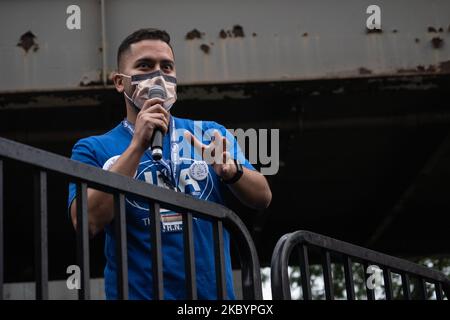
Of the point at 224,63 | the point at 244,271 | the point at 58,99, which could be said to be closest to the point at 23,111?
the point at 58,99

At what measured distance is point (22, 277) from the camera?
12.7m

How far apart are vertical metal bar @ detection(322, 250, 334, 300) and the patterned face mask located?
961 millimetres

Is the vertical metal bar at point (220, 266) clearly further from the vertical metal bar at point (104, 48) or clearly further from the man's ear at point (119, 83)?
the vertical metal bar at point (104, 48)

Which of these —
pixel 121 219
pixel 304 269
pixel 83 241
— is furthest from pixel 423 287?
pixel 83 241

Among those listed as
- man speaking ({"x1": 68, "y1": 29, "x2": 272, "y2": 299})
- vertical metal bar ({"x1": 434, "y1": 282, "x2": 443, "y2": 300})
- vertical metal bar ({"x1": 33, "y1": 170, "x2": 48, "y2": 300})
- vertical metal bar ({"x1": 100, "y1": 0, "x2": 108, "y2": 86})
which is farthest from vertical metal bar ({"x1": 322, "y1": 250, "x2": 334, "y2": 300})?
vertical metal bar ({"x1": 100, "y1": 0, "x2": 108, "y2": 86})

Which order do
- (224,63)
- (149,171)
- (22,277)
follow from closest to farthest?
(149,171)
(224,63)
(22,277)

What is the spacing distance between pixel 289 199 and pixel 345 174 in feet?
3.32

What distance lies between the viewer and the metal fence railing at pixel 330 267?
3340 millimetres

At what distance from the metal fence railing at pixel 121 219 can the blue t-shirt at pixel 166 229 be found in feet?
0.76

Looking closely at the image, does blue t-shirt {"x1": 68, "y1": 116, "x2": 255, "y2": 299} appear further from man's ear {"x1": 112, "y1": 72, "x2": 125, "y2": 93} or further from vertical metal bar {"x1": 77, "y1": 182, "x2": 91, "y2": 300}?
vertical metal bar {"x1": 77, "y1": 182, "x2": 91, "y2": 300}

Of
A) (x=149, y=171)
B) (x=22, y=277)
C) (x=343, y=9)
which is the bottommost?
(x=149, y=171)

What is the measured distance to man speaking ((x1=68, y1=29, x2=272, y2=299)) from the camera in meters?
3.40

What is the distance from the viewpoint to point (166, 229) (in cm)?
350
